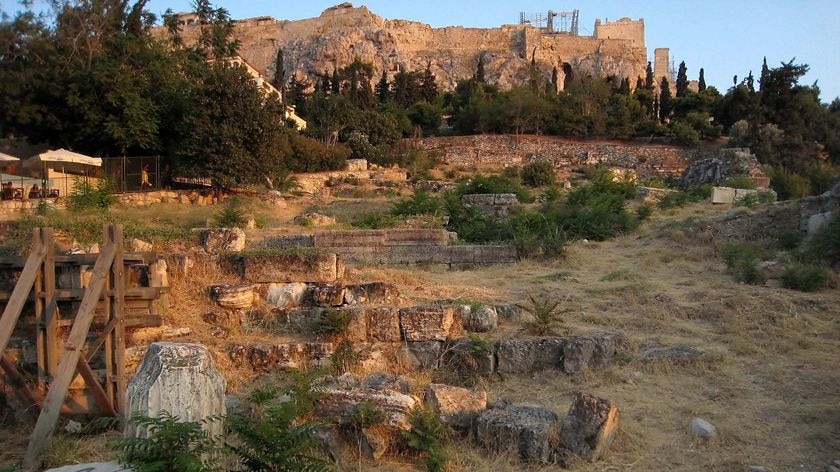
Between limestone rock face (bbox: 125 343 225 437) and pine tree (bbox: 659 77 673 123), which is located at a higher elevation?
pine tree (bbox: 659 77 673 123)

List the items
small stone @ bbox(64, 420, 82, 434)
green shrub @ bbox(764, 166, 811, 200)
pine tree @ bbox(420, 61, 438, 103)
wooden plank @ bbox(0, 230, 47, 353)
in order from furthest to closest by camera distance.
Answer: pine tree @ bbox(420, 61, 438, 103) → green shrub @ bbox(764, 166, 811, 200) → small stone @ bbox(64, 420, 82, 434) → wooden plank @ bbox(0, 230, 47, 353)

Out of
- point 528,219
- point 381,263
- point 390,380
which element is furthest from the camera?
point 528,219

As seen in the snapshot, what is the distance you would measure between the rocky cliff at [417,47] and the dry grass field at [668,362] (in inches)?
2446

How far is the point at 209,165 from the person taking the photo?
2038cm

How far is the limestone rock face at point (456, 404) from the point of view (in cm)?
530

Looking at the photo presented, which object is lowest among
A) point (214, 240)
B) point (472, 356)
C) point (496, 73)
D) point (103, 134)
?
point (472, 356)

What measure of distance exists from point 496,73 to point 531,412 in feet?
221

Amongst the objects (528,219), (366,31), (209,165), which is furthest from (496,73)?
(528,219)

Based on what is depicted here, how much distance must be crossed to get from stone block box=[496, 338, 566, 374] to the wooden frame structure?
142 inches

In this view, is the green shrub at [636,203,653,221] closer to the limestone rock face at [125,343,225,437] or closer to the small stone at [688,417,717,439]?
the small stone at [688,417,717,439]

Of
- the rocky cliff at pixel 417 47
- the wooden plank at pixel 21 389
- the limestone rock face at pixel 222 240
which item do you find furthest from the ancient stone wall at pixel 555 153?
the rocky cliff at pixel 417 47

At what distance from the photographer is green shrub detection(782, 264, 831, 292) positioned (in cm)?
888

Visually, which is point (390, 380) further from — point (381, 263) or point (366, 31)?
point (366, 31)

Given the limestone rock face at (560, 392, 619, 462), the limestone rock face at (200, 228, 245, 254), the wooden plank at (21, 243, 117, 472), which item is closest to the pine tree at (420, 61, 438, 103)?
the limestone rock face at (200, 228, 245, 254)
